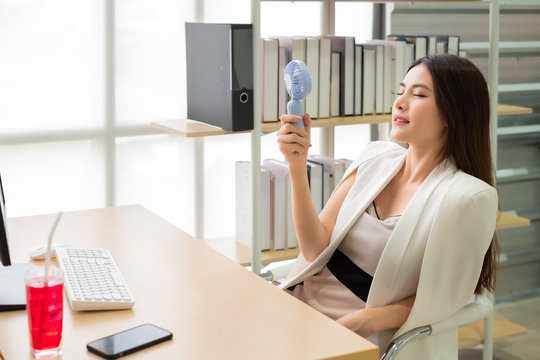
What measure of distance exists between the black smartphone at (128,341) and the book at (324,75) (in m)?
1.42

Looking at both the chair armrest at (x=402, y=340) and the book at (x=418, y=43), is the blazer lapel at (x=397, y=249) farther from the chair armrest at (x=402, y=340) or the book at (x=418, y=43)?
the book at (x=418, y=43)

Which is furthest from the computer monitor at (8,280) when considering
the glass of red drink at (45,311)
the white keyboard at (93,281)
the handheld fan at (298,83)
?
the handheld fan at (298,83)

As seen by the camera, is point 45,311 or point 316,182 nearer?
point 45,311

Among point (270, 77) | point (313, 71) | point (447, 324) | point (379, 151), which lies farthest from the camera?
point (313, 71)

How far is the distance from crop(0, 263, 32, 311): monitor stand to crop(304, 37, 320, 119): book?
1.23m

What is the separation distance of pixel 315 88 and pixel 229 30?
0.53m

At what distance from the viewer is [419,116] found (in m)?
2.10

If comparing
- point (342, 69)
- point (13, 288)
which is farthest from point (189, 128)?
point (13, 288)

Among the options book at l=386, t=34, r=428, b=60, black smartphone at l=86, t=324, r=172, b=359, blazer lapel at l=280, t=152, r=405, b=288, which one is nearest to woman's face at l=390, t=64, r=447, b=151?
blazer lapel at l=280, t=152, r=405, b=288

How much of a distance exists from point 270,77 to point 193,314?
118 centimetres

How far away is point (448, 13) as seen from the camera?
3.63m

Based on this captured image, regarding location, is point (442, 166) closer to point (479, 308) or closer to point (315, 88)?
point (479, 308)

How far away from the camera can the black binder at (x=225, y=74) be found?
2363 millimetres

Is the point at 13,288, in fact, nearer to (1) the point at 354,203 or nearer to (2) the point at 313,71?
(1) the point at 354,203
